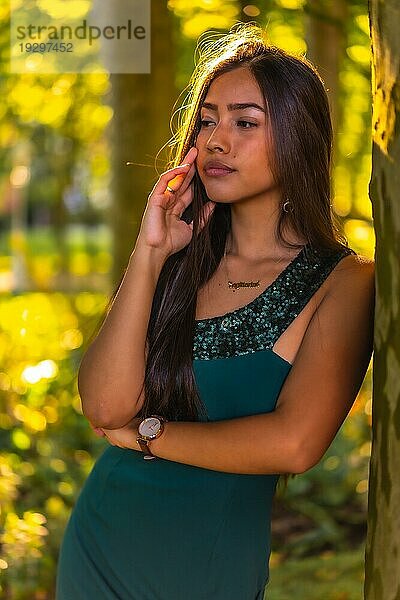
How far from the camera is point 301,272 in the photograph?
1846 mm

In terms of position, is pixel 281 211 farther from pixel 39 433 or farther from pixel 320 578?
pixel 320 578

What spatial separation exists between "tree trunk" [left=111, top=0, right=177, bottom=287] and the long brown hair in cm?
145

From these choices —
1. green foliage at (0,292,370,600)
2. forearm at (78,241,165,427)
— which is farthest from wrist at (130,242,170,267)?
green foliage at (0,292,370,600)

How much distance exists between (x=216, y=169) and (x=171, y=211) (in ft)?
0.46

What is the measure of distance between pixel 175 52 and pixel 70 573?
199cm

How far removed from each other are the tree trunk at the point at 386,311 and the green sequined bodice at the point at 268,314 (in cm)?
37

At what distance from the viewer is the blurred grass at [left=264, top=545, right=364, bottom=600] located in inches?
151

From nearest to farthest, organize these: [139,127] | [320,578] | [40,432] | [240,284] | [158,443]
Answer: [158,443] < [240,284] < [139,127] < [40,432] < [320,578]

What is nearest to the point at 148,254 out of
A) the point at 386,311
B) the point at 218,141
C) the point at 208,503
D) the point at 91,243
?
the point at 218,141

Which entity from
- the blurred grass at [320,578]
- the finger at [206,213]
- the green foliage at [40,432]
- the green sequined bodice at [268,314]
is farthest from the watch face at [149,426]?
the blurred grass at [320,578]

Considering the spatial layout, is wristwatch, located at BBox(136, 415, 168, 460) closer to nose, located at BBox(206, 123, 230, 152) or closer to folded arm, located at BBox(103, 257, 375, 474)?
folded arm, located at BBox(103, 257, 375, 474)

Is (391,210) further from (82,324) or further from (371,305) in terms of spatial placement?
(82,324)

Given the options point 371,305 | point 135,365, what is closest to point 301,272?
point 371,305

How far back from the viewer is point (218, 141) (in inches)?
72.3
